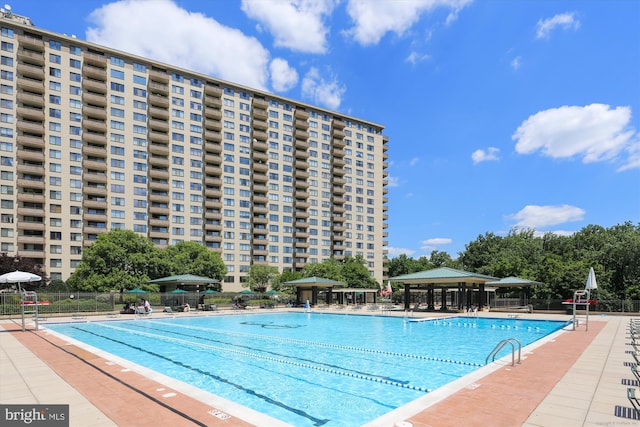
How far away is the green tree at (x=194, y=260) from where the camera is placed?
59763 millimetres

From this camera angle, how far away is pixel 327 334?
22625 mm

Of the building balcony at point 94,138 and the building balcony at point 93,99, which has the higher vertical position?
the building balcony at point 93,99

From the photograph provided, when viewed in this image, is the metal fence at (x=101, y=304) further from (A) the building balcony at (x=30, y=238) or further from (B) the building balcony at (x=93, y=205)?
(B) the building balcony at (x=93, y=205)

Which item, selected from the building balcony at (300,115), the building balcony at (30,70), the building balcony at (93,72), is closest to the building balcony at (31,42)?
the building balcony at (30,70)

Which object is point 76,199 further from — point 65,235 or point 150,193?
point 150,193

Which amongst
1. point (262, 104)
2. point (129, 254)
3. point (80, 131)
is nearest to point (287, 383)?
point (129, 254)

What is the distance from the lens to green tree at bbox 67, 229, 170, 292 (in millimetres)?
49125

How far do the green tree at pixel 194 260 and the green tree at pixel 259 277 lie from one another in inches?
354

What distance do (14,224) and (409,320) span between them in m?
59.3

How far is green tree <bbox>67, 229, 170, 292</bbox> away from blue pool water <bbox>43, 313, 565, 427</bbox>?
24.1 meters

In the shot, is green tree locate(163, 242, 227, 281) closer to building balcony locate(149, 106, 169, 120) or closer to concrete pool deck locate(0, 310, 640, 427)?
building balcony locate(149, 106, 169, 120)

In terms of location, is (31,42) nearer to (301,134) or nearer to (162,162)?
(162,162)

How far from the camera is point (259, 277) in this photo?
240ft

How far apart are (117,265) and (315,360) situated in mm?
44916
